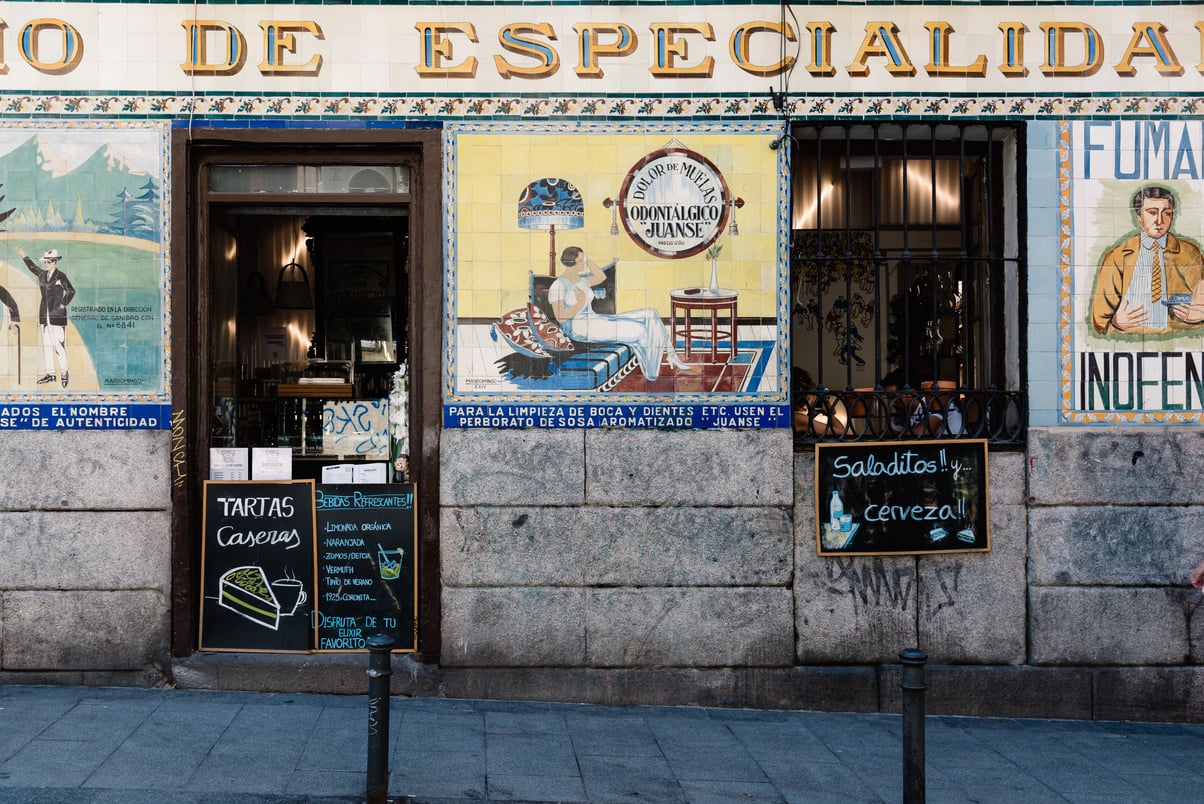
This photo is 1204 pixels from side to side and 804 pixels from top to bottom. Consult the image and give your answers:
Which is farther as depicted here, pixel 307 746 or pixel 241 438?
pixel 241 438

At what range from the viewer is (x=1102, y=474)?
7.49m

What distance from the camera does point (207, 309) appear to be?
752 centimetres

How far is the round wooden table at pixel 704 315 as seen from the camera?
24.4 ft

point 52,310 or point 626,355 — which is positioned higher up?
point 52,310

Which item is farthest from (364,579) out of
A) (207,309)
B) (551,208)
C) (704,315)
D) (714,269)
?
(714,269)

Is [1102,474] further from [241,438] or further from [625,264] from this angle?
[241,438]

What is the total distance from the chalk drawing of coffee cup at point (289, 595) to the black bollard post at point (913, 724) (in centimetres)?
417

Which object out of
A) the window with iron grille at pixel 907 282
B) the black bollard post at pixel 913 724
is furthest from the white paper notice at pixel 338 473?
the black bollard post at pixel 913 724

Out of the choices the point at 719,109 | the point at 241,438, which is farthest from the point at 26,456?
the point at 719,109

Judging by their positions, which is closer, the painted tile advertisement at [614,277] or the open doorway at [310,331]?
the painted tile advertisement at [614,277]

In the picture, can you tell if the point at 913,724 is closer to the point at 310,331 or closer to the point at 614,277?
the point at 614,277

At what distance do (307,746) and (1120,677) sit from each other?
5.24 meters

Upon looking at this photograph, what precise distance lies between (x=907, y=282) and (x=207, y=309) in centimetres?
477

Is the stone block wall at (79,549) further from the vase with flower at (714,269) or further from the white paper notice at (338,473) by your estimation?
the vase with flower at (714,269)
